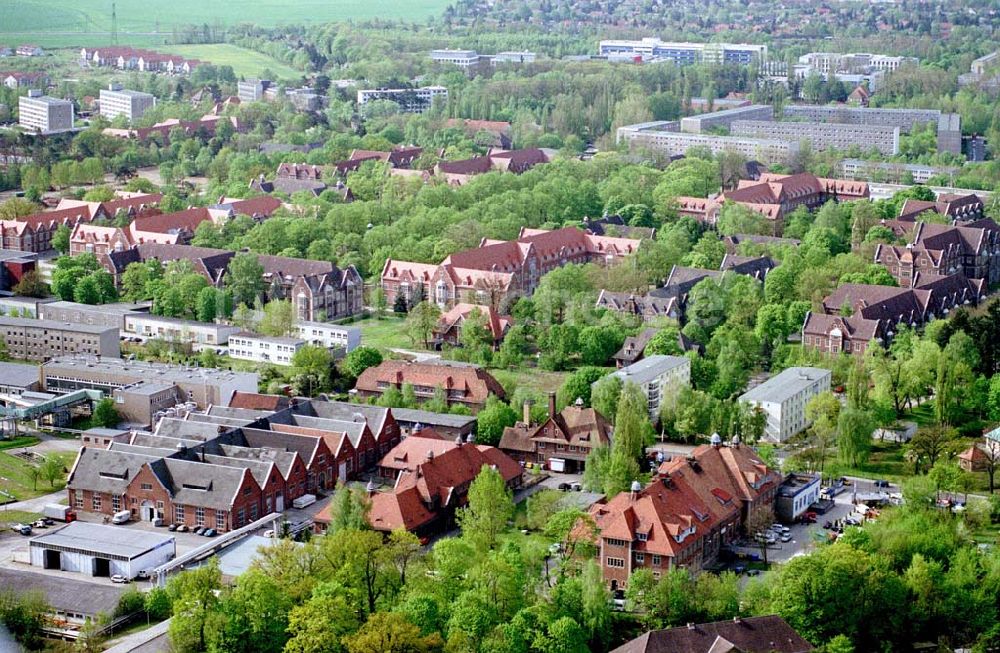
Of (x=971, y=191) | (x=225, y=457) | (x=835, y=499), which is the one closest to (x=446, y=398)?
(x=225, y=457)

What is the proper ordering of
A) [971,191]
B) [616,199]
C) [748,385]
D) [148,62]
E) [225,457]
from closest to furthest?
[225,457]
[748,385]
[616,199]
[971,191]
[148,62]

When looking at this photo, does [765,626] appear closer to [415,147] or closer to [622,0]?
[415,147]

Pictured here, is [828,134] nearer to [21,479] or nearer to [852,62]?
[852,62]

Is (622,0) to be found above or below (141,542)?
above

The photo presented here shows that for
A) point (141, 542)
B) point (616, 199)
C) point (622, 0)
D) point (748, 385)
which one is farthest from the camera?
point (622, 0)

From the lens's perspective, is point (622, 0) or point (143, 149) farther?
point (622, 0)

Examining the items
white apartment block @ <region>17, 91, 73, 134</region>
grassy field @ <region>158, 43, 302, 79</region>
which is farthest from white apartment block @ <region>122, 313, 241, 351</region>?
grassy field @ <region>158, 43, 302, 79</region>

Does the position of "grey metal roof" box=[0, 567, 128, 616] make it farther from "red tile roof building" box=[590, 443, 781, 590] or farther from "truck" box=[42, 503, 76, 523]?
"red tile roof building" box=[590, 443, 781, 590]
